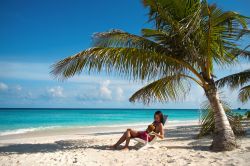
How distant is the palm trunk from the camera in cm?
669

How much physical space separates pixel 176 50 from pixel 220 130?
6.65 ft

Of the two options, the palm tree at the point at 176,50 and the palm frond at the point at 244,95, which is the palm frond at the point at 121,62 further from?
the palm frond at the point at 244,95

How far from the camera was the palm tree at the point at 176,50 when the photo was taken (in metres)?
6.77

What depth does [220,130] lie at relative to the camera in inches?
268

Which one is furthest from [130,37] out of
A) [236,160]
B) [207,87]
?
[236,160]

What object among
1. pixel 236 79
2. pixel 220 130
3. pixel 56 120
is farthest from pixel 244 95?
pixel 56 120

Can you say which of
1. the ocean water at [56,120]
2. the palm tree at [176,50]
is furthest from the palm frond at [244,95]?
the palm tree at [176,50]

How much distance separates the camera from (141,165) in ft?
18.9

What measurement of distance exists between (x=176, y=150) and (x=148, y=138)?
2.42 ft

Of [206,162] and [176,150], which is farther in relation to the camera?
[176,150]

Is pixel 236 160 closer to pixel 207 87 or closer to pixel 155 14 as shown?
pixel 207 87

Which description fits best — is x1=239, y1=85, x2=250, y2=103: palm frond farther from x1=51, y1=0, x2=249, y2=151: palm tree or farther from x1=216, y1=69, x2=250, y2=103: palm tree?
x1=51, y1=0, x2=249, y2=151: palm tree

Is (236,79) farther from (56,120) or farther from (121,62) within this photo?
(56,120)

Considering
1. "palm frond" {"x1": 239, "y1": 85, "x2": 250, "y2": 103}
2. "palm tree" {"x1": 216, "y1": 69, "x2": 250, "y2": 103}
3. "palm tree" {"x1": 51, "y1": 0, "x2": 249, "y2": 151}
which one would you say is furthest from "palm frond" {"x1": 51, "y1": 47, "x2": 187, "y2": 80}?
"palm frond" {"x1": 239, "y1": 85, "x2": 250, "y2": 103}
